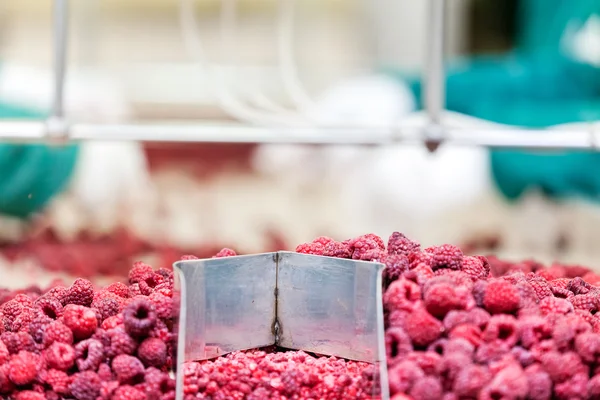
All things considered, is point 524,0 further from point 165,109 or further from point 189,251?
point 189,251

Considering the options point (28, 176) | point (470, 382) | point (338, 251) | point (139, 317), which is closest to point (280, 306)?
point (338, 251)

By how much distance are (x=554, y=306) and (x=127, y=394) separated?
0.54m

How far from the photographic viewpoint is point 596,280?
1299 millimetres

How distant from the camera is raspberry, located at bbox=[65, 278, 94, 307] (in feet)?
3.49

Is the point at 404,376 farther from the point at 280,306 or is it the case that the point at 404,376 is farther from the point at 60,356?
the point at 60,356

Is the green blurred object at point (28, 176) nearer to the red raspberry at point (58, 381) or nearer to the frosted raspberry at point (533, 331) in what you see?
the red raspberry at point (58, 381)

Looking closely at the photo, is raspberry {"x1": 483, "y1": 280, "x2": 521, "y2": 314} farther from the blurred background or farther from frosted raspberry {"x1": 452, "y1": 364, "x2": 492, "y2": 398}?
the blurred background

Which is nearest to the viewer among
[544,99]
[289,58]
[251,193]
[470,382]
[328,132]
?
[470,382]

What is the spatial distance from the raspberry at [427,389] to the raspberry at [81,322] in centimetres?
40

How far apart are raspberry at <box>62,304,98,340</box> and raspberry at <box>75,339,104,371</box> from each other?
2 cm

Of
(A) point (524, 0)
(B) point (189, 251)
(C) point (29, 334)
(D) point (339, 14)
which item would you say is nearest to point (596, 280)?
(C) point (29, 334)

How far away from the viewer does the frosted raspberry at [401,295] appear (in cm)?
94

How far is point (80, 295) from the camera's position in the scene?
107 centimetres

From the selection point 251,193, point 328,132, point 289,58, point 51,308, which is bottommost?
point 51,308
